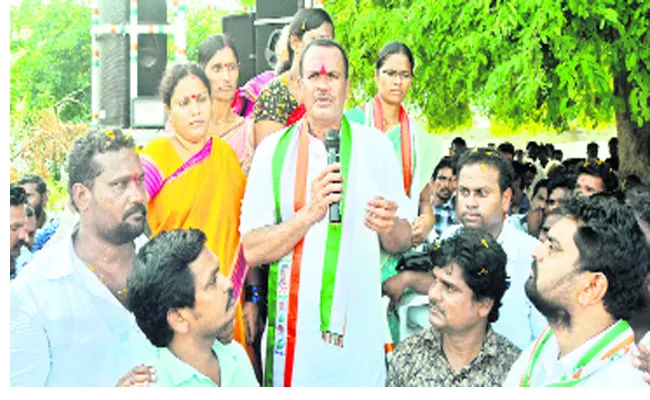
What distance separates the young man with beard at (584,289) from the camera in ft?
9.04

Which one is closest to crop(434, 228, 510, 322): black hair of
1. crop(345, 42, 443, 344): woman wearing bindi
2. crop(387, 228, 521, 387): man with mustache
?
crop(387, 228, 521, 387): man with mustache

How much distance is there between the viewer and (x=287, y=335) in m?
3.26

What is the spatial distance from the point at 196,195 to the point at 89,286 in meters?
0.51

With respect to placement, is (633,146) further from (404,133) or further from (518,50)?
(404,133)

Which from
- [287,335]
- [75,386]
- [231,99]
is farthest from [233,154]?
[75,386]

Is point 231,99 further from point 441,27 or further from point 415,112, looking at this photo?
point 415,112

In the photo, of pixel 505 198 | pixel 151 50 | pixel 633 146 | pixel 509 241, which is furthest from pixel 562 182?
pixel 633 146

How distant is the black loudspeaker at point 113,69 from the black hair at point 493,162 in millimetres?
1879

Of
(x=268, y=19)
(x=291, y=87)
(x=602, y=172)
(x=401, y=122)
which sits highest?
(x=268, y=19)

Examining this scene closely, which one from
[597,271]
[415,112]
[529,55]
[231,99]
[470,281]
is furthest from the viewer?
[415,112]

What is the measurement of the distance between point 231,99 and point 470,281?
1330mm

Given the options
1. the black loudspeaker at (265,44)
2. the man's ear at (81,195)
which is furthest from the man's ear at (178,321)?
the black loudspeaker at (265,44)

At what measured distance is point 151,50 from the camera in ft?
15.8

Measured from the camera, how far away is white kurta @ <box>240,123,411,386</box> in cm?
325
